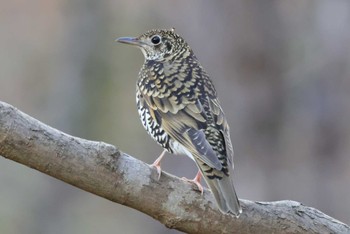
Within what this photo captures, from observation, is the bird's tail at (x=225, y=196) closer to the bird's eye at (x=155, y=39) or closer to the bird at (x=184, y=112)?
the bird at (x=184, y=112)

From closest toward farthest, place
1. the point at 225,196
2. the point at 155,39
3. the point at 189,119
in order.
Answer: the point at 225,196
the point at 189,119
the point at 155,39

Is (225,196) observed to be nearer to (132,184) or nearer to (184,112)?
(132,184)

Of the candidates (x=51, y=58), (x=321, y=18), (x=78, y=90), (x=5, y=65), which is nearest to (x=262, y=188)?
(x=321, y=18)

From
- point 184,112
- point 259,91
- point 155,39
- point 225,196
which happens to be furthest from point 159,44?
point 259,91

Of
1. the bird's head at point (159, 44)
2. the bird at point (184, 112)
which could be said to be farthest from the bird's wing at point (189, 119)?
the bird's head at point (159, 44)

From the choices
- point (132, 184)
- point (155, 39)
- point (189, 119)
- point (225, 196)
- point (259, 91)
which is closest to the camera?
point (132, 184)

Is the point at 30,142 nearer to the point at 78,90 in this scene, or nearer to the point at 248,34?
the point at 248,34

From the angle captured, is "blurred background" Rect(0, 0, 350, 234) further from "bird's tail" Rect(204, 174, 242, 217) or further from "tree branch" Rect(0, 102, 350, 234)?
"bird's tail" Rect(204, 174, 242, 217)
